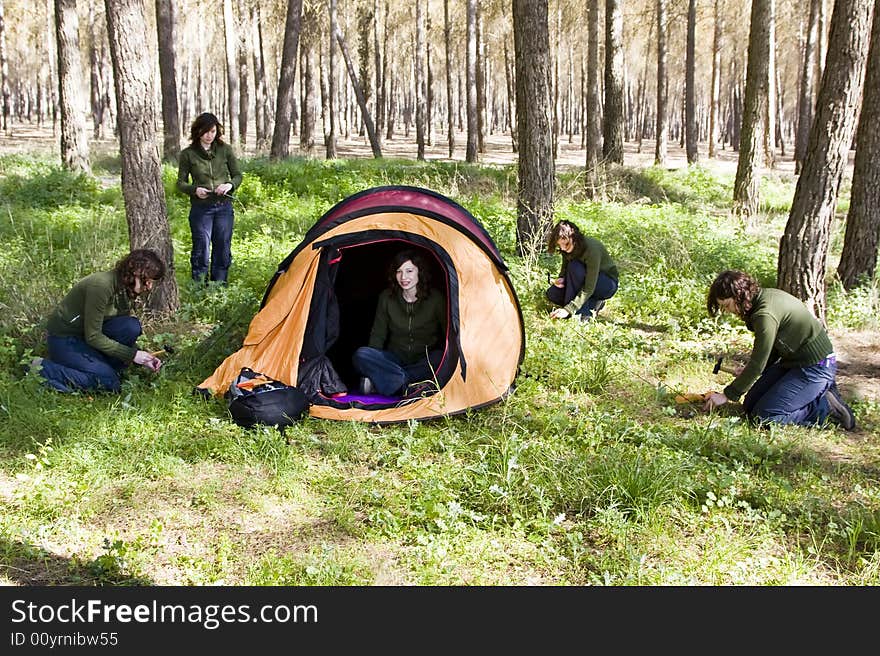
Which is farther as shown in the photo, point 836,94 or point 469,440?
point 836,94

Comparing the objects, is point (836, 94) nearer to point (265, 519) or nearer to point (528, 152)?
point (528, 152)

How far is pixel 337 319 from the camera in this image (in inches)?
246

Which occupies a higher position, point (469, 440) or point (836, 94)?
point (836, 94)

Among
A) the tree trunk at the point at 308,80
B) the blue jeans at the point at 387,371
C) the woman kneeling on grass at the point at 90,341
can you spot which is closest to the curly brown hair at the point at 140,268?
the woman kneeling on grass at the point at 90,341

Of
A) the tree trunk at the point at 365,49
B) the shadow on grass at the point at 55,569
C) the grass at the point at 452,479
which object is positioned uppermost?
the tree trunk at the point at 365,49

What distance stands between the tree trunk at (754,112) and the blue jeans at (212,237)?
7.38 meters

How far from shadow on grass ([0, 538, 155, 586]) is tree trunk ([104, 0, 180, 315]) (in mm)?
3317

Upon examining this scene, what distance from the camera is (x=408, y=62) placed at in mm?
41406

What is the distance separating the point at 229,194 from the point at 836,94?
550 cm

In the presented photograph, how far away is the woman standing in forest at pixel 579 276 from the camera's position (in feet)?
23.0

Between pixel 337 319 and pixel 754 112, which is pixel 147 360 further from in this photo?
pixel 754 112

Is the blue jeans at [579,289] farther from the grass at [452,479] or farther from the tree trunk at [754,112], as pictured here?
the tree trunk at [754,112]

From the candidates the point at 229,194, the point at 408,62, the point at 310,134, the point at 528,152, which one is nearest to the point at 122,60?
the point at 229,194
